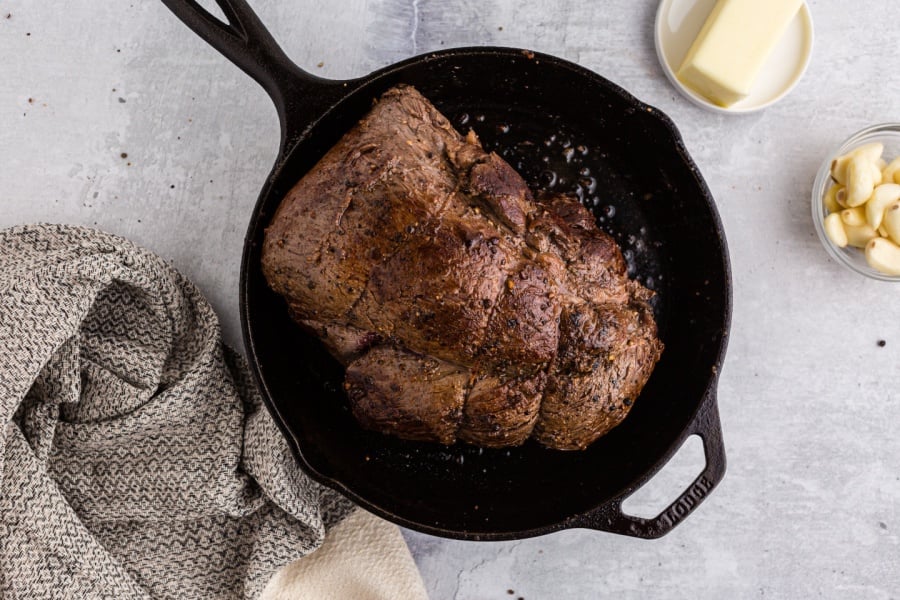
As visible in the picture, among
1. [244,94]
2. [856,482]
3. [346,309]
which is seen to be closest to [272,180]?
[346,309]

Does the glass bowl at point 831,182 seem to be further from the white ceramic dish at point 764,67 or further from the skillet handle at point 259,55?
the skillet handle at point 259,55

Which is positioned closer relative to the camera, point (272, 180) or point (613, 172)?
point (272, 180)

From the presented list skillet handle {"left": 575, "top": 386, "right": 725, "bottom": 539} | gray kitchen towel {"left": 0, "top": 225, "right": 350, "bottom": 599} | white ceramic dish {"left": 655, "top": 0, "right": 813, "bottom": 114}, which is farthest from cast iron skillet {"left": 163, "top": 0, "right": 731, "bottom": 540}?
white ceramic dish {"left": 655, "top": 0, "right": 813, "bottom": 114}

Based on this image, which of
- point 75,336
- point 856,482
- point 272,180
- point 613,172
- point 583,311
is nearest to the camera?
point 583,311

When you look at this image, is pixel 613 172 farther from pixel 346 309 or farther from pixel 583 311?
pixel 346 309

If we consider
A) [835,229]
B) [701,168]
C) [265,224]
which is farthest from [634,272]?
[265,224]

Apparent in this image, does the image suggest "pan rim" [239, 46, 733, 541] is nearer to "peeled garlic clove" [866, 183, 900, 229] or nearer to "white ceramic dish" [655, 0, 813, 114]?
"white ceramic dish" [655, 0, 813, 114]
